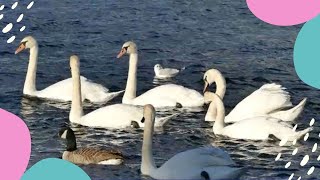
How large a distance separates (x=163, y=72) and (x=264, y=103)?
2.82 meters

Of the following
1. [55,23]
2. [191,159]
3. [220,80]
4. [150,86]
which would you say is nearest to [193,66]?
[150,86]

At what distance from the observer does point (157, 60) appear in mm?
21000

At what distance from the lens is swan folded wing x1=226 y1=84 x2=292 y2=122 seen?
17.2m

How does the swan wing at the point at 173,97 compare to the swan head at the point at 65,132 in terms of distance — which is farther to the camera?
the swan wing at the point at 173,97

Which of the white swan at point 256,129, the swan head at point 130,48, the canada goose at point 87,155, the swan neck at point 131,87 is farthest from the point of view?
the swan head at point 130,48

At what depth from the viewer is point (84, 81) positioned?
18688 millimetres

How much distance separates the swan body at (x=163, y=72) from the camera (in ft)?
64.4

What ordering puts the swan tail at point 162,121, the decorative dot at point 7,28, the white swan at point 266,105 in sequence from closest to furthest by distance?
the swan tail at point 162,121 < the white swan at point 266,105 < the decorative dot at point 7,28

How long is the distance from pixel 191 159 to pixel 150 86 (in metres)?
6.17

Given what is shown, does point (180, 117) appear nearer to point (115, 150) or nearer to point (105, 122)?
point (105, 122)

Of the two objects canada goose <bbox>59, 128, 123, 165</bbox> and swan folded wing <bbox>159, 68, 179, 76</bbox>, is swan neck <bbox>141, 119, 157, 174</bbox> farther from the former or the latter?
swan folded wing <bbox>159, 68, 179, 76</bbox>

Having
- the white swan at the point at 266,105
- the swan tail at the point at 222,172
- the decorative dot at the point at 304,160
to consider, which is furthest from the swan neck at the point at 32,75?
the swan tail at the point at 222,172

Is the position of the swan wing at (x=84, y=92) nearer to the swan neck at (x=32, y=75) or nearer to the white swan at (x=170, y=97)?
the swan neck at (x=32, y=75)

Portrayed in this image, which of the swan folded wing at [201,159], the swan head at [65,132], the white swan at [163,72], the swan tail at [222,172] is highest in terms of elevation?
the white swan at [163,72]
